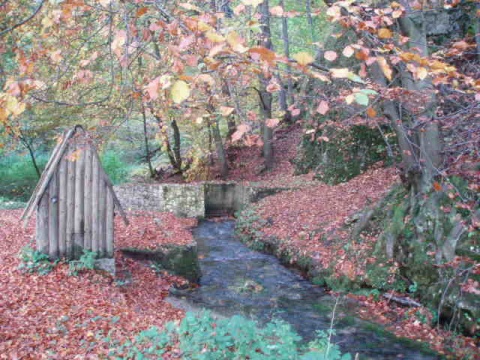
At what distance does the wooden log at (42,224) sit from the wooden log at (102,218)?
2.98 ft

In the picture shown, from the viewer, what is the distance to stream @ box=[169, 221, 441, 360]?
255 inches

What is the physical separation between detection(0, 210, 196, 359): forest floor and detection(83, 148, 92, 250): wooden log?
1.95 feet

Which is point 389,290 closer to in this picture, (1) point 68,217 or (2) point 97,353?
(2) point 97,353

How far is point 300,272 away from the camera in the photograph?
34.1 ft

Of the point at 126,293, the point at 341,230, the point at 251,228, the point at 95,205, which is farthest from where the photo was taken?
the point at 251,228

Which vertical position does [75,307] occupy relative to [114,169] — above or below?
below

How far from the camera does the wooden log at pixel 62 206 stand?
26.0ft

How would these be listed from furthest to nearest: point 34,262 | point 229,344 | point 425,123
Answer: point 34,262
point 425,123
point 229,344

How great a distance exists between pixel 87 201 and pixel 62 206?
44 centimetres

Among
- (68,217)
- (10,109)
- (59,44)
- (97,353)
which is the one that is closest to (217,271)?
(68,217)

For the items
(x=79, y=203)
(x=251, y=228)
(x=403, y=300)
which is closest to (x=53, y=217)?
(x=79, y=203)

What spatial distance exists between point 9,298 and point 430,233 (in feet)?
23.3

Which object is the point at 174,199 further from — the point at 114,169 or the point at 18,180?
the point at 18,180

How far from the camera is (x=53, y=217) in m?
7.89
